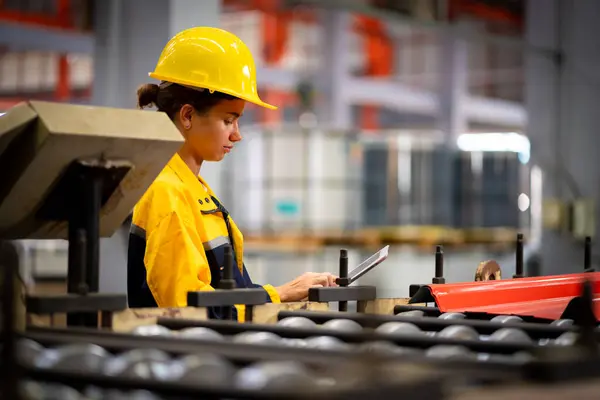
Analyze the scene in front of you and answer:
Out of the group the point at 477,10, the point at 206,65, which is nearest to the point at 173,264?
the point at 206,65

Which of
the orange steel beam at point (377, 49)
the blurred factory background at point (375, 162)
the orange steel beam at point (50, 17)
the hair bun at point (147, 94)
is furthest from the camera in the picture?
the orange steel beam at point (377, 49)

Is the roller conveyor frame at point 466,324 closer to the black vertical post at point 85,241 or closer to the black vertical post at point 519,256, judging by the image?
the black vertical post at point 85,241

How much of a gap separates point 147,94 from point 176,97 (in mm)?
95

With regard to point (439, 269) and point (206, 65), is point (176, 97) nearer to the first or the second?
point (206, 65)

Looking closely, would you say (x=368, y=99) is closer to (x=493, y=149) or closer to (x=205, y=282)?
(x=493, y=149)

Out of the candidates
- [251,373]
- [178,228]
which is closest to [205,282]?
[178,228]

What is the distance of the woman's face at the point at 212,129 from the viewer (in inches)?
94.2

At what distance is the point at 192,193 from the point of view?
228 cm

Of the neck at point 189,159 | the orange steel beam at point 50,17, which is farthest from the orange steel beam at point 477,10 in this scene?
the neck at point 189,159

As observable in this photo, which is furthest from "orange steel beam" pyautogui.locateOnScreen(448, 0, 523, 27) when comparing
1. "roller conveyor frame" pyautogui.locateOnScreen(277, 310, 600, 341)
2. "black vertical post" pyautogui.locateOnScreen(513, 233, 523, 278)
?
"roller conveyor frame" pyautogui.locateOnScreen(277, 310, 600, 341)

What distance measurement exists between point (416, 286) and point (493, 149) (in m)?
9.03

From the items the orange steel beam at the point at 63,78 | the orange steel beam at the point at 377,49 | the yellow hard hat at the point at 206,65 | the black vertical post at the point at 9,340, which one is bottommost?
the black vertical post at the point at 9,340

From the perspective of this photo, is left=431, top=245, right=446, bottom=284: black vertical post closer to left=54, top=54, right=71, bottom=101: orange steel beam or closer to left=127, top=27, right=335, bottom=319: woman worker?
left=127, top=27, right=335, bottom=319: woman worker

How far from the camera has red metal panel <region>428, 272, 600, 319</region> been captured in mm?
1953
